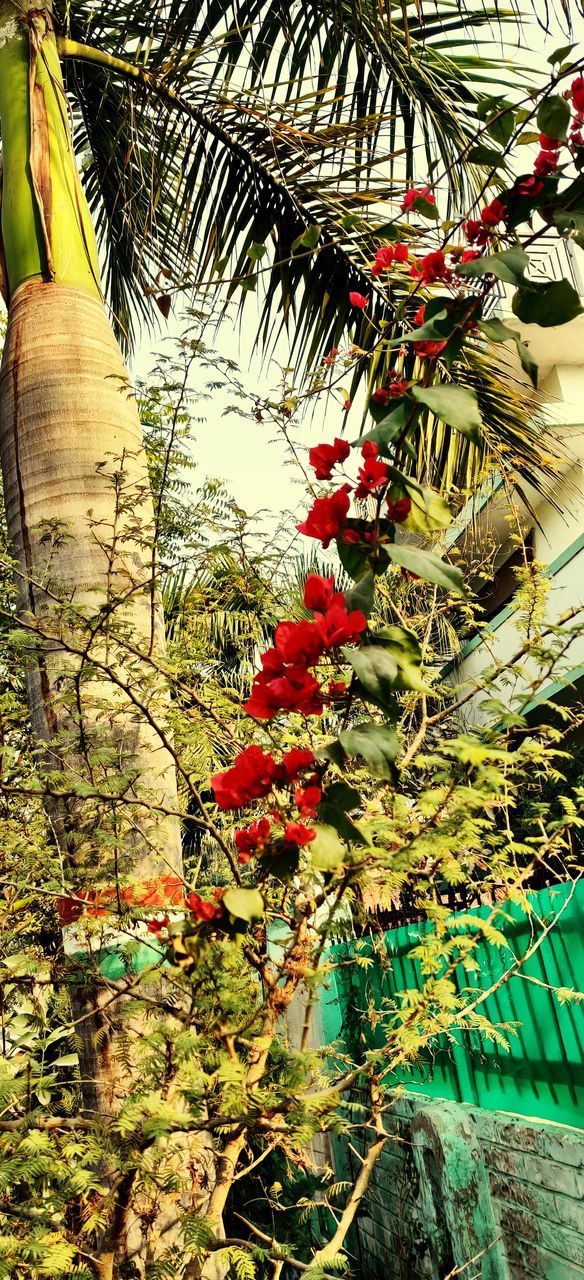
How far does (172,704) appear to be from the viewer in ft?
9.04

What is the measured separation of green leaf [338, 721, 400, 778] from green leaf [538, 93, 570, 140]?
70 cm

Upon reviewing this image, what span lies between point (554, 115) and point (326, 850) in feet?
2.76

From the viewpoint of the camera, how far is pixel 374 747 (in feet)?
3.02

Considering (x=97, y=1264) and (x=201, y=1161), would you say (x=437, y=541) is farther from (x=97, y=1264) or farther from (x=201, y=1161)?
(x=97, y=1264)

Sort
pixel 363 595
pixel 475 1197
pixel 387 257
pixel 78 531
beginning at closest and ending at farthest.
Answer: pixel 363 595
pixel 387 257
pixel 78 531
pixel 475 1197

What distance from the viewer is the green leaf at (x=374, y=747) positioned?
905 mm

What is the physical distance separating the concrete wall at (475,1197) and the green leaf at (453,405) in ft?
8.55

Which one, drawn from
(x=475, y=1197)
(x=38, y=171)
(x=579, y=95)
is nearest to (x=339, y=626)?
(x=579, y=95)

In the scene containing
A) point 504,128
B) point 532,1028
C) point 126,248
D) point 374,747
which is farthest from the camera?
point 126,248

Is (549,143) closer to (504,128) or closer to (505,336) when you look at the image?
(504,128)

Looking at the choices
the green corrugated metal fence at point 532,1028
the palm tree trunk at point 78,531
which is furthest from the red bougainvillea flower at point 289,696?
the green corrugated metal fence at point 532,1028

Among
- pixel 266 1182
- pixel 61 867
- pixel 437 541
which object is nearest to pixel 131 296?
pixel 437 541

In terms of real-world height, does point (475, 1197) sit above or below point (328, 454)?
below

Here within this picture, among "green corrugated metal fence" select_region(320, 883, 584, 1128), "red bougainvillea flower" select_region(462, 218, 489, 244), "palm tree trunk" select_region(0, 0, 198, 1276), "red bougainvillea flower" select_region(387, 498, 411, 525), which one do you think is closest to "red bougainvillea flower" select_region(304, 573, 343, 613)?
"red bougainvillea flower" select_region(387, 498, 411, 525)
